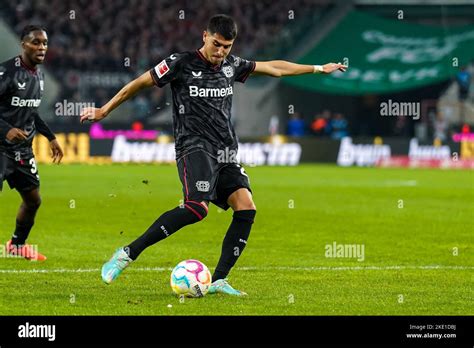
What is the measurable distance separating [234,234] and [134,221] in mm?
8019

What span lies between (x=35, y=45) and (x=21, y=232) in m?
2.32

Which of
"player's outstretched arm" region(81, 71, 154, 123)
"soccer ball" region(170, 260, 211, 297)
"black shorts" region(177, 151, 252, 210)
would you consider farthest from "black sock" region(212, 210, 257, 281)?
"player's outstretched arm" region(81, 71, 154, 123)

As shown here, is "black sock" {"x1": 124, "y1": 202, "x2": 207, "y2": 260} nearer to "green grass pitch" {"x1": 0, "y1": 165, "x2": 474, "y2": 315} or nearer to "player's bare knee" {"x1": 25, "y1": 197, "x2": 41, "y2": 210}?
"green grass pitch" {"x1": 0, "y1": 165, "x2": 474, "y2": 315}

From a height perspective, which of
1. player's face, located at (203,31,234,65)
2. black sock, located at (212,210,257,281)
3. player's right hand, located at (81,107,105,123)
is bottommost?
black sock, located at (212,210,257,281)

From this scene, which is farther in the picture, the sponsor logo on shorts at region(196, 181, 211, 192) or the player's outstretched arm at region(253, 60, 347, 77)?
the player's outstretched arm at region(253, 60, 347, 77)

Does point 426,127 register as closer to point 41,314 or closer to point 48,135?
point 48,135

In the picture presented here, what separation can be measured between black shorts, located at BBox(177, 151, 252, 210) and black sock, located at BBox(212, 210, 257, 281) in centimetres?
22

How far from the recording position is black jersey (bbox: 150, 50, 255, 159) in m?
9.91

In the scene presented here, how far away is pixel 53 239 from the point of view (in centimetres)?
1502

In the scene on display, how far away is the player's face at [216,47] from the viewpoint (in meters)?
9.59

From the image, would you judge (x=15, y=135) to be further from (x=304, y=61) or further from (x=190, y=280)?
(x=304, y=61)

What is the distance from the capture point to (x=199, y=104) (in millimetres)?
9953

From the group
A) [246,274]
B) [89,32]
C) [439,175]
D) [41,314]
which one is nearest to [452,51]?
[439,175]

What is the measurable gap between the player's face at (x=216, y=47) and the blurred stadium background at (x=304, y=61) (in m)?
27.3
